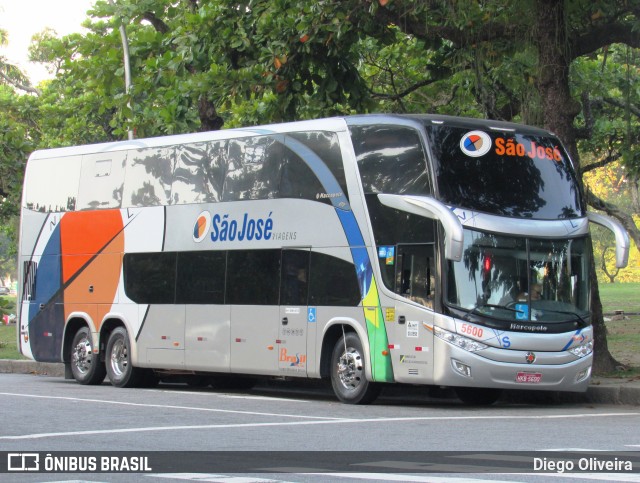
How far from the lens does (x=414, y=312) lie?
53.7 feet

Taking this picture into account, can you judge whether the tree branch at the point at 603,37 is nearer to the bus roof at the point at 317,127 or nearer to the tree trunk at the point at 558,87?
the tree trunk at the point at 558,87

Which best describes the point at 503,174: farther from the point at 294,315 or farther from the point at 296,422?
the point at 296,422

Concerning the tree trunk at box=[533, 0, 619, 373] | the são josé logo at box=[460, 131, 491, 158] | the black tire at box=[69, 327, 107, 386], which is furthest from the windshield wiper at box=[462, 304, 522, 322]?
the black tire at box=[69, 327, 107, 386]

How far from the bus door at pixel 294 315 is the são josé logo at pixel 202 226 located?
1888 mm

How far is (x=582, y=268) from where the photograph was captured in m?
16.8

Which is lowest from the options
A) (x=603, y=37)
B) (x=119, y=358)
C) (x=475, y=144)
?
(x=119, y=358)

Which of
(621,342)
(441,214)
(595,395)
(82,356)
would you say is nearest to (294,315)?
(441,214)

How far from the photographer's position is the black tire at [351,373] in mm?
17016

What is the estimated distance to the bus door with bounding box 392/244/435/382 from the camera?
637 inches

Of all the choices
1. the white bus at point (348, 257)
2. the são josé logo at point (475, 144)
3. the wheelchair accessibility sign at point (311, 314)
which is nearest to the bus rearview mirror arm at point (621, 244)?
the white bus at point (348, 257)

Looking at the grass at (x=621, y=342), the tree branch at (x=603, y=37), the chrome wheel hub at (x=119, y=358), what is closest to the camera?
the tree branch at (x=603, y=37)

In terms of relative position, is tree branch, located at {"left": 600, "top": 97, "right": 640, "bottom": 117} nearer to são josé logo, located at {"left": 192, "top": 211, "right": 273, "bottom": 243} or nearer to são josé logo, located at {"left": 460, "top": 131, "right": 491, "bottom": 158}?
são josé logo, located at {"left": 192, "top": 211, "right": 273, "bottom": 243}

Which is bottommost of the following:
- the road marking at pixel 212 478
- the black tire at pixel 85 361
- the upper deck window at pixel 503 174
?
the road marking at pixel 212 478

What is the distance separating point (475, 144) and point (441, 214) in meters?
1.39
